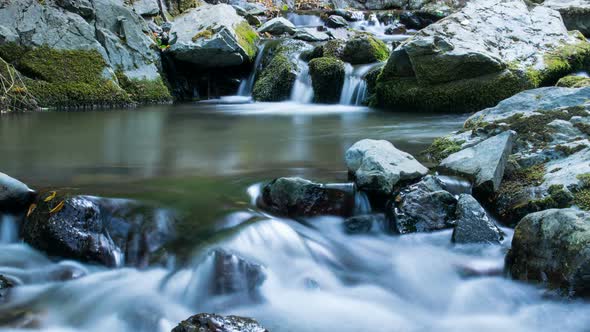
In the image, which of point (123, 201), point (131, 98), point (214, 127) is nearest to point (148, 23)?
point (131, 98)

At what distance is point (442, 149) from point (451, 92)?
504 cm

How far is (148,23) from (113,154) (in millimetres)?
9057

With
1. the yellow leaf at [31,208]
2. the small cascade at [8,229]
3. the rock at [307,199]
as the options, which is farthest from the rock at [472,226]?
the small cascade at [8,229]

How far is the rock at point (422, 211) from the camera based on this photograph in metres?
3.69

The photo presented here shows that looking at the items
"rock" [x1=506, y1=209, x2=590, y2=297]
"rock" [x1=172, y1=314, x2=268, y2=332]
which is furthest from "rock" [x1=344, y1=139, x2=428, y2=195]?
"rock" [x1=172, y1=314, x2=268, y2=332]

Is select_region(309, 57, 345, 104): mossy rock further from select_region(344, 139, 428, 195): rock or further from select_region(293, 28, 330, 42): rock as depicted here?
select_region(344, 139, 428, 195): rock

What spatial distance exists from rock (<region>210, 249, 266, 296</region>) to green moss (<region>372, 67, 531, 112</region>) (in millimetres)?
7625

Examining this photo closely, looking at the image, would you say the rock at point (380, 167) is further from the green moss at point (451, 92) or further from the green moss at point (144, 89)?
the green moss at point (144, 89)

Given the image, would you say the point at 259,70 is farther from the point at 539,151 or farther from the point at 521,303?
the point at 521,303

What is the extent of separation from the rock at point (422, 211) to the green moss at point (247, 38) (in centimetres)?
1001

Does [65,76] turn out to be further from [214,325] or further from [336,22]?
[214,325]

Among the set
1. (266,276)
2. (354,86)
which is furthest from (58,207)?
(354,86)

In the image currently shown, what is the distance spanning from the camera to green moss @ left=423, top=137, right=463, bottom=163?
5.12 metres

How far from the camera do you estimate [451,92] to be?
998 centimetres
